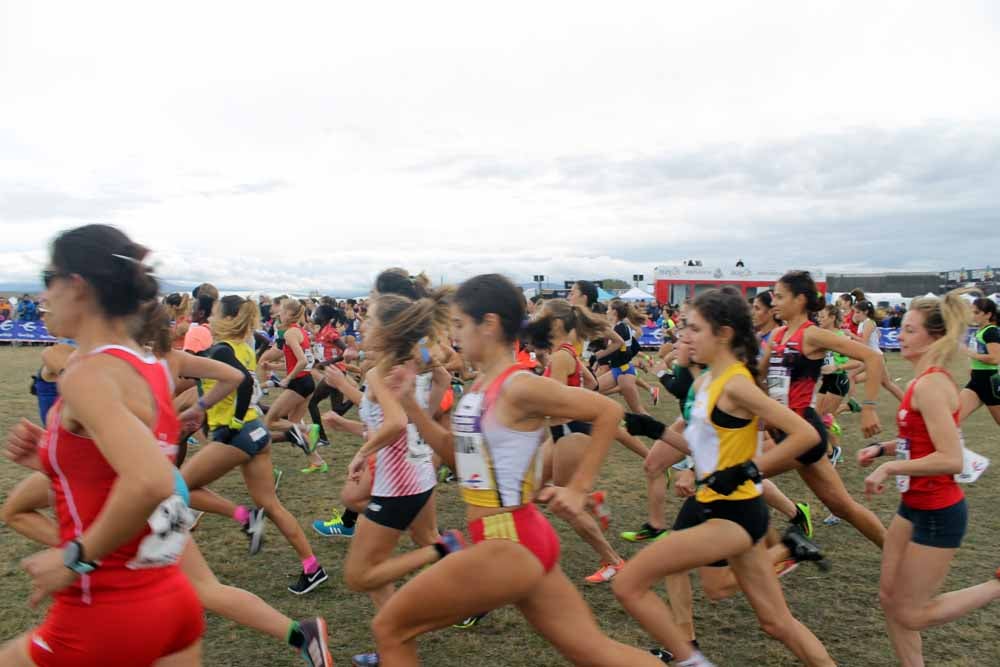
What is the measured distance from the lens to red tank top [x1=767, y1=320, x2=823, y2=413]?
5.79 meters

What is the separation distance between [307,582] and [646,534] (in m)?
2.75

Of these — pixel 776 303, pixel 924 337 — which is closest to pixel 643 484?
pixel 776 303

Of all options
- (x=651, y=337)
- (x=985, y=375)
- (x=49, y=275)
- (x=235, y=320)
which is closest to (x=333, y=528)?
(x=235, y=320)

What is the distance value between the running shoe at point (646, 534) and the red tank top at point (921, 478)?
2436 millimetres

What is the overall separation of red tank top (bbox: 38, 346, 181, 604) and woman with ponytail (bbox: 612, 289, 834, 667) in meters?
2.08

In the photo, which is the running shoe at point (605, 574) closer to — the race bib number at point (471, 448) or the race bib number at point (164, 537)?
the race bib number at point (471, 448)

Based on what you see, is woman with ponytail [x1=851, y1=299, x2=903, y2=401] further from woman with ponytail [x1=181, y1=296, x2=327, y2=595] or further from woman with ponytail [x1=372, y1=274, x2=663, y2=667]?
woman with ponytail [x1=372, y1=274, x2=663, y2=667]

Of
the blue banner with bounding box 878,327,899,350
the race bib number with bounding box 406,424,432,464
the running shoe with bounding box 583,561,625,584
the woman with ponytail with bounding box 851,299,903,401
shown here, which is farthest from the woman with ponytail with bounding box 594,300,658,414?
the blue banner with bounding box 878,327,899,350

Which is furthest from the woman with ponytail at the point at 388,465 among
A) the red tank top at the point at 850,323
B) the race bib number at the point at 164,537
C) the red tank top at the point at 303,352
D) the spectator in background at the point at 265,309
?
the spectator in background at the point at 265,309

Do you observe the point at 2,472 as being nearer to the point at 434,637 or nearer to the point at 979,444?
the point at 434,637

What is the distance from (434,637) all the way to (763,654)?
198cm

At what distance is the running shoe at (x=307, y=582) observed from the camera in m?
5.03

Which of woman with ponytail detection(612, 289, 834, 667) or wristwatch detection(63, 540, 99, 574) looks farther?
woman with ponytail detection(612, 289, 834, 667)

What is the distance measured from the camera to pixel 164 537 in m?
2.10
